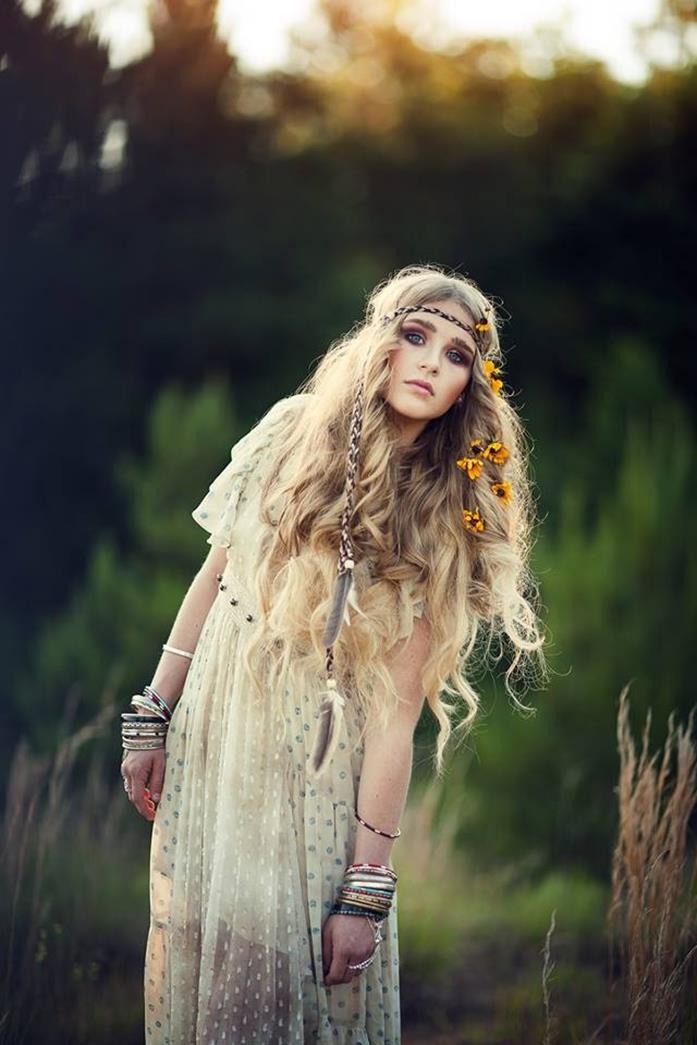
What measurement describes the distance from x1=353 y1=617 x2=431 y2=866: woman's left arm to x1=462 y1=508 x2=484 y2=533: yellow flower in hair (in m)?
0.22

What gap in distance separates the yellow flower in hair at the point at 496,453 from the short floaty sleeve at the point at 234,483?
0.41 m

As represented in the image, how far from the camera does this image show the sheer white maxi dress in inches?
91.2

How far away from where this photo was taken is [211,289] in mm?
12750

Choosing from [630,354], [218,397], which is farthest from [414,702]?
[630,354]

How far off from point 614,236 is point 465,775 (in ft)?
28.5

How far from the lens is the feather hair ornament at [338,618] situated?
2.18 m

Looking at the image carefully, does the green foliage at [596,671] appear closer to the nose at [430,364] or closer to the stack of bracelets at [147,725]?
the stack of bracelets at [147,725]

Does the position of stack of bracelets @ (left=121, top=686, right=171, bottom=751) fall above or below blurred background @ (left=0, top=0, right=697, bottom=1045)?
below

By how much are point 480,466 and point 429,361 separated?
0.24 meters

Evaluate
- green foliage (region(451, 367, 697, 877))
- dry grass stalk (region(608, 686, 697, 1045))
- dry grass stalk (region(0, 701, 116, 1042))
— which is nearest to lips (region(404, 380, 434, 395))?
dry grass stalk (region(608, 686, 697, 1045))

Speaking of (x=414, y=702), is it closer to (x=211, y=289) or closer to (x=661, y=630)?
(x=661, y=630)

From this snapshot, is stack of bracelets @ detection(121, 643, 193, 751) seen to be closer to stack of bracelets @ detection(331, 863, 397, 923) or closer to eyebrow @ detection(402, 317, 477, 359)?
stack of bracelets @ detection(331, 863, 397, 923)

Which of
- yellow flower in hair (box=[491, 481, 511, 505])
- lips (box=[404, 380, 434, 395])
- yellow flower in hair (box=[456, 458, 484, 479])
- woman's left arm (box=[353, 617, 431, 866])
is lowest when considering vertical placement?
woman's left arm (box=[353, 617, 431, 866])

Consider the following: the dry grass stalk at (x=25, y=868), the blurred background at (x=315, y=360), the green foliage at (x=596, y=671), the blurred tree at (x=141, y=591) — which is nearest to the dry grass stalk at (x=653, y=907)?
the blurred background at (x=315, y=360)
